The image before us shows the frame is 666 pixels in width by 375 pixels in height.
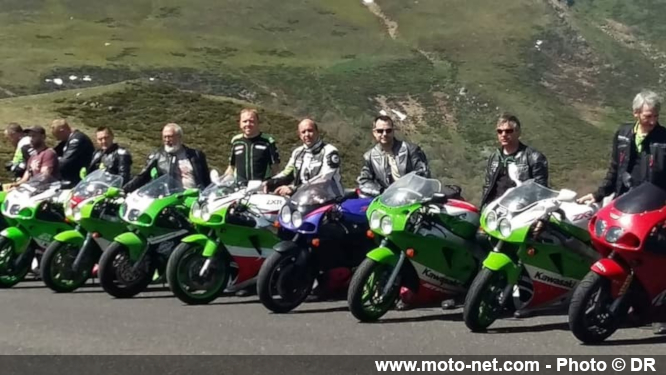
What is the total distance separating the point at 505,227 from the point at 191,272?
3501mm

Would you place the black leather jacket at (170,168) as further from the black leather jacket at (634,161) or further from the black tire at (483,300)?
the black leather jacket at (634,161)

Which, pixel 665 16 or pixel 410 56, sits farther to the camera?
pixel 665 16

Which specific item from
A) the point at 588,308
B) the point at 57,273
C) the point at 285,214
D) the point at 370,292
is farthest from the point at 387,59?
the point at 588,308

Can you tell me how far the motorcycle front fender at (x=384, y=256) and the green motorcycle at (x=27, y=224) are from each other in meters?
4.91

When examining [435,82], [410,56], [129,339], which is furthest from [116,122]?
[410,56]

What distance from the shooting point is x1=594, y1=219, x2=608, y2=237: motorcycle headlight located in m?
7.94

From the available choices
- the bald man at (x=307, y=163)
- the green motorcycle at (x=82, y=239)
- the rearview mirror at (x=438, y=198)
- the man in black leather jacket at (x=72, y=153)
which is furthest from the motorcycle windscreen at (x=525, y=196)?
the man in black leather jacket at (x=72, y=153)

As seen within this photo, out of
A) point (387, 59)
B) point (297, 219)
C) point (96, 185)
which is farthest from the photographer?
point (387, 59)

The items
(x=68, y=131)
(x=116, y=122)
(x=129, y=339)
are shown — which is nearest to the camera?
(x=129, y=339)

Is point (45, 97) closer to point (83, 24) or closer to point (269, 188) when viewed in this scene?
point (269, 188)

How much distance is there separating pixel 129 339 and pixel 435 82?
347ft

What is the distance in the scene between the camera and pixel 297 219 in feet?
33.1

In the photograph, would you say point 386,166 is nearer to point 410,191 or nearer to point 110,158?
point 410,191

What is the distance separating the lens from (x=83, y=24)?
4968 inches
